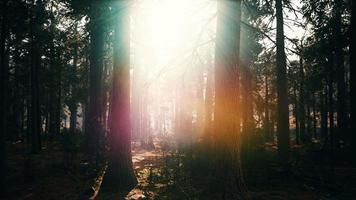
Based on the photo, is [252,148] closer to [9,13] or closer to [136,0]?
[136,0]

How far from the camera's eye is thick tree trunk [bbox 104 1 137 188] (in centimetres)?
1345

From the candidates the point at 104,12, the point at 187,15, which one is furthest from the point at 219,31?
the point at 104,12

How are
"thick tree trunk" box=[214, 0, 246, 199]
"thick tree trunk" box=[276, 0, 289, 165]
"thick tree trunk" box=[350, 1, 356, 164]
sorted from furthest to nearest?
"thick tree trunk" box=[350, 1, 356, 164], "thick tree trunk" box=[276, 0, 289, 165], "thick tree trunk" box=[214, 0, 246, 199]

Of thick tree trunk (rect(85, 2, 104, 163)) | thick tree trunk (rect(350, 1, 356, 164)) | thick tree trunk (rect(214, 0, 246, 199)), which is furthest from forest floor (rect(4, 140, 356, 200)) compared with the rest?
thick tree trunk (rect(85, 2, 104, 163))

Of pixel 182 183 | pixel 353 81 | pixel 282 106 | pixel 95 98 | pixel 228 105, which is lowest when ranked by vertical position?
pixel 182 183

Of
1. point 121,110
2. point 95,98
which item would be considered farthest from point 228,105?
point 95,98

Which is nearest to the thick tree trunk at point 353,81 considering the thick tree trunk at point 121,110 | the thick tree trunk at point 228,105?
the thick tree trunk at point 121,110

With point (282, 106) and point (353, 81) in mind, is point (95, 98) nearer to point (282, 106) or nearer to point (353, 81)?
point (282, 106)

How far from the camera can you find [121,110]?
45.1 feet

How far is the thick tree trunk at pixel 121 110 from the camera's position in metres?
13.4

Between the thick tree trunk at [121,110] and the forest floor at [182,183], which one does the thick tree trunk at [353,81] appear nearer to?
the forest floor at [182,183]

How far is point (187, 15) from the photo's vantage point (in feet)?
33.6

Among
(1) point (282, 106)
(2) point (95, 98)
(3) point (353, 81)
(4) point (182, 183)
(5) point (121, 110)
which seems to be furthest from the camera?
(2) point (95, 98)

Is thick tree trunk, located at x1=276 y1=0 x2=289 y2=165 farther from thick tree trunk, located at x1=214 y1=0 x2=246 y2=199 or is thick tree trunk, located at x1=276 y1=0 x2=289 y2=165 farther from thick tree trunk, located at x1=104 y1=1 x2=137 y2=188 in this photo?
thick tree trunk, located at x1=214 y1=0 x2=246 y2=199
